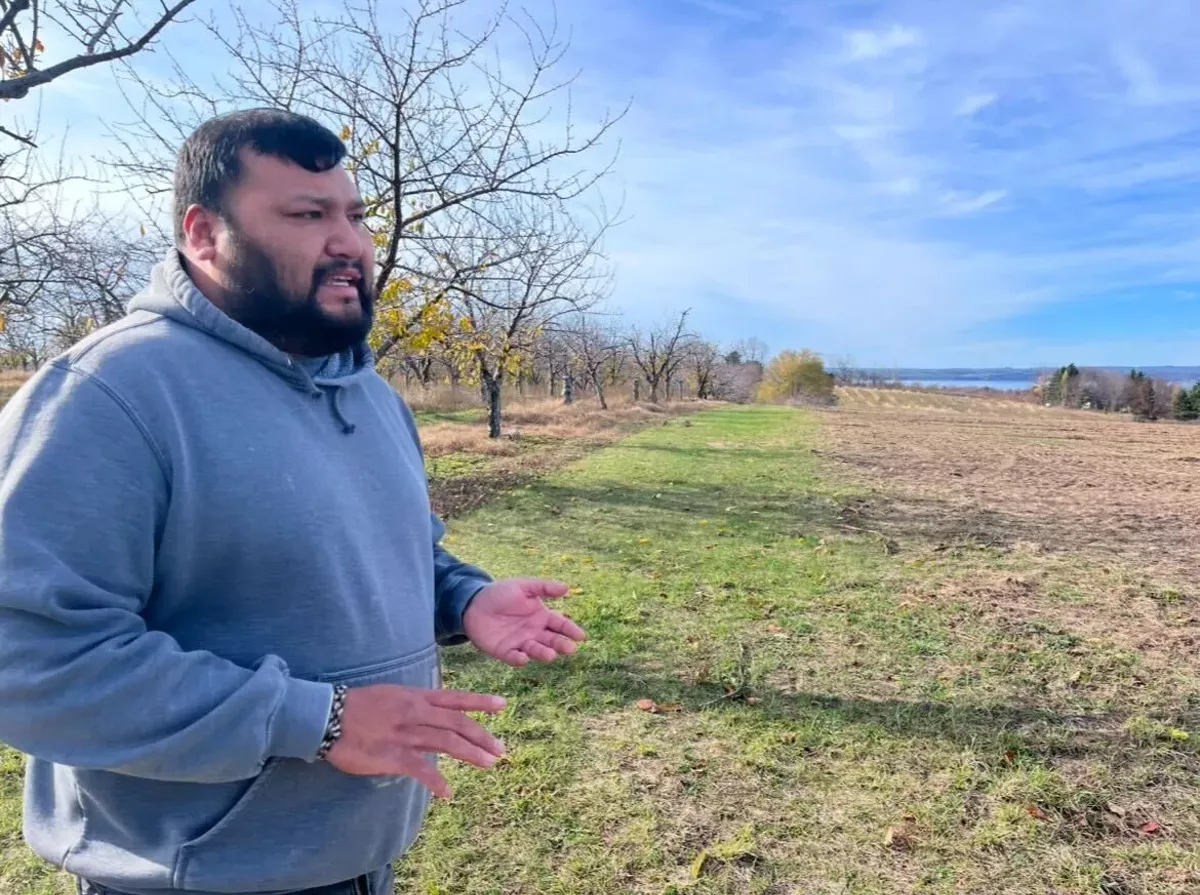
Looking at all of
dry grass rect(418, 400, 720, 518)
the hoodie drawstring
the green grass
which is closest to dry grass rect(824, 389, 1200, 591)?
the green grass

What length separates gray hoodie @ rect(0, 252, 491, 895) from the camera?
3.31ft

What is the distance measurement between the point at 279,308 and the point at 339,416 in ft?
0.70

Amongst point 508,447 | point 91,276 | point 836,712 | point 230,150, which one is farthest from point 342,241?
point 508,447

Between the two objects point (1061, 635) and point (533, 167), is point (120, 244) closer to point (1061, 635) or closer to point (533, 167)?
point (533, 167)

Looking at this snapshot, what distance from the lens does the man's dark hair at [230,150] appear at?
1.32 metres

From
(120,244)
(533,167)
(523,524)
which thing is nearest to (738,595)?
(523,524)

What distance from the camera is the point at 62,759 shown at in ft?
3.37

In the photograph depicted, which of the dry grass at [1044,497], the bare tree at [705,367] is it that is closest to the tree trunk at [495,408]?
the dry grass at [1044,497]

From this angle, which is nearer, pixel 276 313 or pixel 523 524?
pixel 276 313

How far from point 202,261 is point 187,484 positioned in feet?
1.43

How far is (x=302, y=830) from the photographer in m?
1.26

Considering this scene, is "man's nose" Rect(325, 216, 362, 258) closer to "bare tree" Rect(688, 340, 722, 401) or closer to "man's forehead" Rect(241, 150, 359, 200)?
"man's forehead" Rect(241, 150, 359, 200)

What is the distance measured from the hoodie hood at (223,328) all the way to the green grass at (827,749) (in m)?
2.16

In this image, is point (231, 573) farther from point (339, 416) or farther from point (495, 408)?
point (495, 408)
